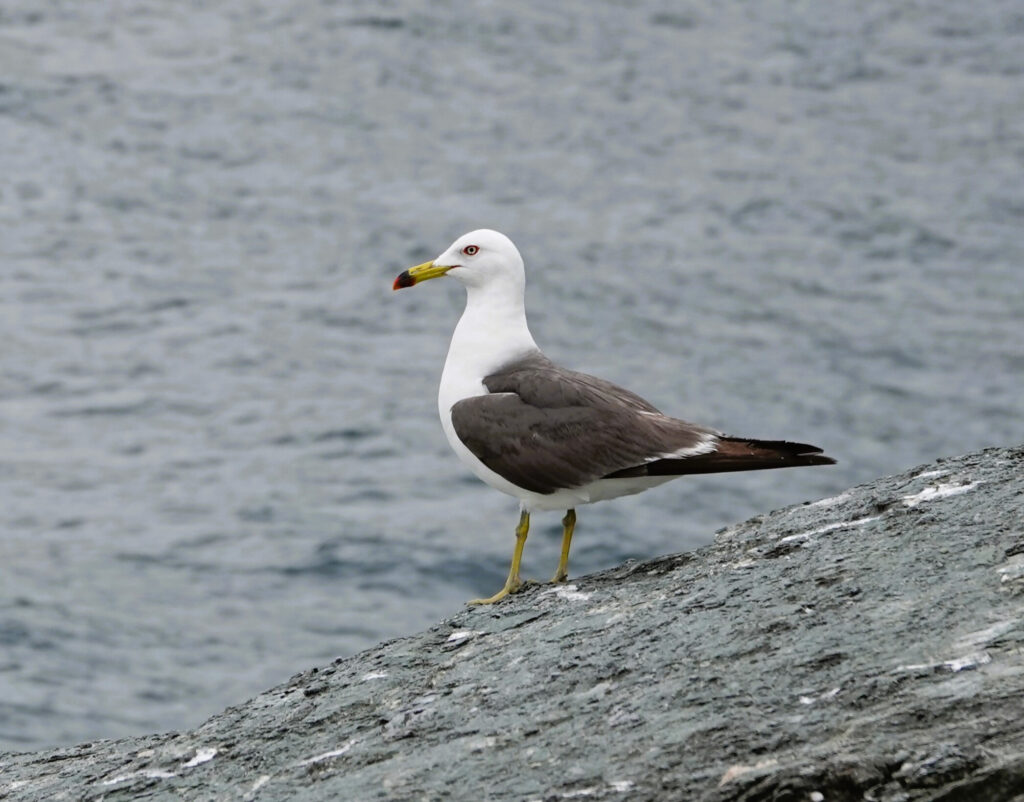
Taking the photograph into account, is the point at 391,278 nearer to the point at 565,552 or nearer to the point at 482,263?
the point at 482,263

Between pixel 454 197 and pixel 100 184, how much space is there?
19.4 feet

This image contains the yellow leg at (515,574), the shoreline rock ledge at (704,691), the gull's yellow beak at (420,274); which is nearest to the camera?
the shoreline rock ledge at (704,691)

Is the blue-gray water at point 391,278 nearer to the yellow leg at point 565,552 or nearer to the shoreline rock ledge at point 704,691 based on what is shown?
the yellow leg at point 565,552

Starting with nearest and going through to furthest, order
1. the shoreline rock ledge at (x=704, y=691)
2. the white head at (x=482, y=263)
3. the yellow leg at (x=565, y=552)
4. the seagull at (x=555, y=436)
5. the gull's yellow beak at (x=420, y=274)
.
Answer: the shoreline rock ledge at (x=704, y=691), the seagull at (x=555, y=436), the yellow leg at (x=565, y=552), the white head at (x=482, y=263), the gull's yellow beak at (x=420, y=274)

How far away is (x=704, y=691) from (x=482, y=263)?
3770mm

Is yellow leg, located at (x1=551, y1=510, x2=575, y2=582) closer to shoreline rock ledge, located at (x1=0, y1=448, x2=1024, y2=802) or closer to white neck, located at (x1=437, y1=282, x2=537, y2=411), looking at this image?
shoreline rock ledge, located at (x1=0, y1=448, x2=1024, y2=802)

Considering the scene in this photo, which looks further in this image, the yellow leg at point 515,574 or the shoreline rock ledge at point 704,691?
the yellow leg at point 515,574

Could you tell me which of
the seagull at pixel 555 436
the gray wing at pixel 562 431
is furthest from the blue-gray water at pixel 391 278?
the gray wing at pixel 562 431

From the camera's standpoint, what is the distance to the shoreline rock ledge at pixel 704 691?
557cm

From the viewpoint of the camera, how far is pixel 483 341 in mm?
9102

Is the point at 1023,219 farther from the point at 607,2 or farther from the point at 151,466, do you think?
the point at 151,466

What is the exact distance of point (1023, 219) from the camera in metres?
27.4

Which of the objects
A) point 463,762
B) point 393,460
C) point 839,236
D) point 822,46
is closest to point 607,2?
point 822,46

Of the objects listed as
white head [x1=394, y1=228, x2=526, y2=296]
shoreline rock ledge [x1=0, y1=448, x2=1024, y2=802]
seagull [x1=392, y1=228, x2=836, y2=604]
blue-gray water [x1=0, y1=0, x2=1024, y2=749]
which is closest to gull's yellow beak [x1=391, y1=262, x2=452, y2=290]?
white head [x1=394, y1=228, x2=526, y2=296]
